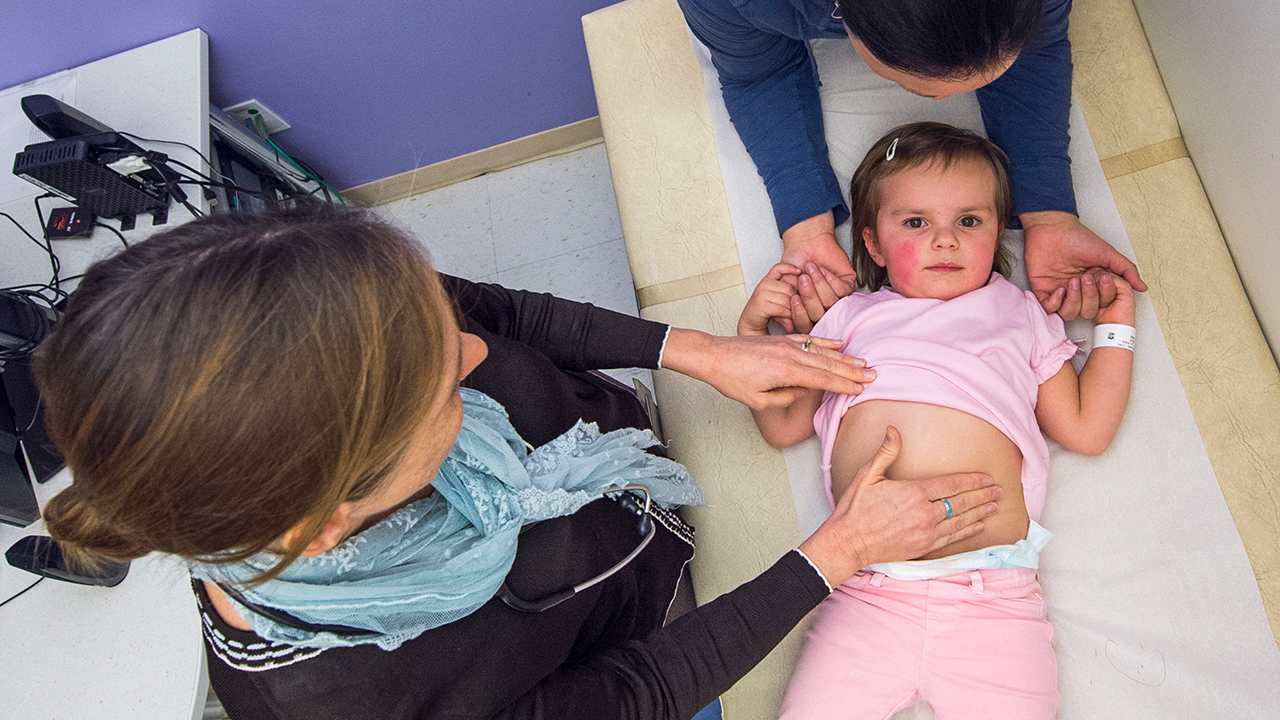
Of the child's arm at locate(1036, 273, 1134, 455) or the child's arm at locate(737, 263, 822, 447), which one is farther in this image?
the child's arm at locate(737, 263, 822, 447)

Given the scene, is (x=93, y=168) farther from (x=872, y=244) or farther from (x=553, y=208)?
(x=872, y=244)

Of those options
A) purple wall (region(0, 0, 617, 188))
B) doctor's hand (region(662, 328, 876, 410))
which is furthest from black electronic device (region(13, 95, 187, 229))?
doctor's hand (region(662, 328, 876, 410))

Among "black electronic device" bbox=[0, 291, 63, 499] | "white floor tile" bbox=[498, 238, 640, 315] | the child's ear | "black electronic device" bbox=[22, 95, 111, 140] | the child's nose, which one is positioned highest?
"black electronic device" bbox=[22, 95, 111, 140]

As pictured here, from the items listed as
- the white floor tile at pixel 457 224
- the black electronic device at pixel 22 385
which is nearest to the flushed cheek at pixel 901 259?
the white floor tile at pixel 457 224

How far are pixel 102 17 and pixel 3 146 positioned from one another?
386 mm

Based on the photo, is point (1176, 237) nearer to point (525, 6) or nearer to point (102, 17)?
point (525, 6)

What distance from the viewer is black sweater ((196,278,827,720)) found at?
810 millimetres

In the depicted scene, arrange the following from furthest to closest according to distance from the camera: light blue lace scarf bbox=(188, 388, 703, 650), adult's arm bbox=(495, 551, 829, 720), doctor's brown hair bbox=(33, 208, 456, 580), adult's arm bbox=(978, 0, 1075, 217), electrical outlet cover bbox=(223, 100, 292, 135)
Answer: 1. electrical outlet cover bbox=(223, 100, 292, 135)
2. adult's arm bbox=(978, 0, 1075, 217)
3. adult's arm bbox=(495, 551, 829, 720)
4. light blue lace scarf bbox=(188, 388, 703, 650)
5. doctor's brown hair bbox=(33, 208, 456, 580)

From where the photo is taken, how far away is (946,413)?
1327 mm

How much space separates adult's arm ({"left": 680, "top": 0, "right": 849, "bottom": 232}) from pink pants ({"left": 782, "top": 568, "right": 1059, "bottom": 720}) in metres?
0.76

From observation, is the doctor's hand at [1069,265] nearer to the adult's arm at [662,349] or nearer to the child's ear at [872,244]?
the child's ear at [872,244]

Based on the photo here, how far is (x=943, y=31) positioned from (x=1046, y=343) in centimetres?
68

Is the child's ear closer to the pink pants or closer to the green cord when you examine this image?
the pink pants

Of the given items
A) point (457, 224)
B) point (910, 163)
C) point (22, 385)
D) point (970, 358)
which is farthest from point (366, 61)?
point (970, 358)
